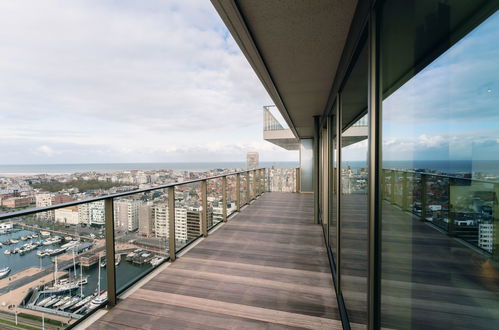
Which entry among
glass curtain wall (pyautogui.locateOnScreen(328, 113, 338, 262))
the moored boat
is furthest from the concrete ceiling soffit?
the moored boat

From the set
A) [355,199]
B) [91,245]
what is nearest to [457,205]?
[355,199]

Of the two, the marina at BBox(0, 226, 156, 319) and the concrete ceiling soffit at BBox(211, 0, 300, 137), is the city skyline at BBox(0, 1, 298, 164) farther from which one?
the marina at BBox(0, 226, 156, 319)

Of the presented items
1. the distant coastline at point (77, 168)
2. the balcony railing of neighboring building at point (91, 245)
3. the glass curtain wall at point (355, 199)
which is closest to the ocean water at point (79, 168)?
the distant coastline at point (77, 168)

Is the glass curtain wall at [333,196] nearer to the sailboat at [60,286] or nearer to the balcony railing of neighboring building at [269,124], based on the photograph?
the sailboat at [60,286]

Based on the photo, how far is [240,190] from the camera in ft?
20.4

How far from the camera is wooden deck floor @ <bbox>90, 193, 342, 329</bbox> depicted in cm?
197

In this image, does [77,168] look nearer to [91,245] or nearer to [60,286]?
[91,245]

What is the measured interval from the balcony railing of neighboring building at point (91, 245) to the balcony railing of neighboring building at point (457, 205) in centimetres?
212

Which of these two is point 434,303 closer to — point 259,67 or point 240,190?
point 259,67

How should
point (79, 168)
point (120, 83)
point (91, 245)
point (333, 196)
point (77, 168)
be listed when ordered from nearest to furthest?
point (91, 245)
point (333, 196)
point (79, 168)
point (77, 168)
point (120, 83)

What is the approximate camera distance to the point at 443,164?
51 cm

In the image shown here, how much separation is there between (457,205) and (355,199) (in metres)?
1.13

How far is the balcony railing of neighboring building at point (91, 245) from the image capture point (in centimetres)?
150

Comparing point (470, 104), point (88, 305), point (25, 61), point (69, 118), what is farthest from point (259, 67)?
point (69, 118)
